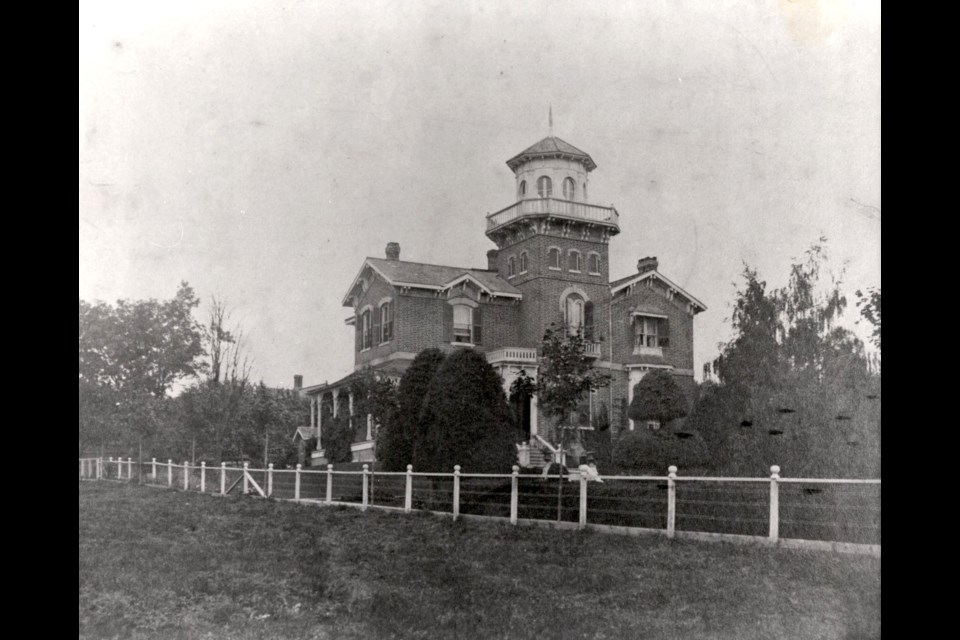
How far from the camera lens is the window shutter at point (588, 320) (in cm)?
A: 635

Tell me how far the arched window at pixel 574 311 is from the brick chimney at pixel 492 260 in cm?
74

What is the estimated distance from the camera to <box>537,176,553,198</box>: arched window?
20.9 feet

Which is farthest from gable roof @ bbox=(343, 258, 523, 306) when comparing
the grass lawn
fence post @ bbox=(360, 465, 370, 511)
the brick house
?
the grass lawn

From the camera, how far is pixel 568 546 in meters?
6.08

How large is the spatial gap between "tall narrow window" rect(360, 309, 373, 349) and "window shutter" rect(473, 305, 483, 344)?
3.06 ft

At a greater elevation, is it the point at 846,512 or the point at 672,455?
the point at 672,455

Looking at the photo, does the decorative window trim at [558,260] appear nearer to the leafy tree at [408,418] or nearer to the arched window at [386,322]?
the leafy tree at [408,418]

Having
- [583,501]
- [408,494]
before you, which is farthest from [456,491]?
[583,501]

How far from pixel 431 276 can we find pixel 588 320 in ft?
4.90

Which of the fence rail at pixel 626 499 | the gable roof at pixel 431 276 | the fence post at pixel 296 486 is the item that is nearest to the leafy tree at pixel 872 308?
the fence rail at pixel 626 499

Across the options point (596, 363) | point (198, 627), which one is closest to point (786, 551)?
point (596, 363)

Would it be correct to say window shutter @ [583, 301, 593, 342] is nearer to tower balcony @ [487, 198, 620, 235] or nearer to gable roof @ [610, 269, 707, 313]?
gable roof @ [610, 269, 707, 313]
